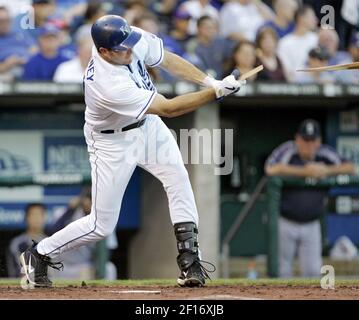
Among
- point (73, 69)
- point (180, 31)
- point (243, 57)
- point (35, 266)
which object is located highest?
point (180, 31)

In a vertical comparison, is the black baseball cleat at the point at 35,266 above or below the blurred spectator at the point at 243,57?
below

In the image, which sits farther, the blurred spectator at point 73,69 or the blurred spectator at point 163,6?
the blurred spectator at point 163,6

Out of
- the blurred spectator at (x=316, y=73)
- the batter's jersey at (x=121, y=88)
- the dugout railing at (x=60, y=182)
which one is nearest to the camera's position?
the batter's jersey at (x=121, y=88)

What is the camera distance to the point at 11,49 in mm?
10758

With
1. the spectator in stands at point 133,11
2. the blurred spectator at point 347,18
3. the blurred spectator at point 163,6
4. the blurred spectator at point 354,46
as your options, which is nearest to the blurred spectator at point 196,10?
the blurred spectator at point 163,6

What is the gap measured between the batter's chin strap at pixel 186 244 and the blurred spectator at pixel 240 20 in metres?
4.97

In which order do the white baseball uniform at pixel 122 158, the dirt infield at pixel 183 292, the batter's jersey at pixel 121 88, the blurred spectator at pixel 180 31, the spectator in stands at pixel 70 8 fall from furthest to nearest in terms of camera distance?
the blurred spectator at pixel 180 31 < the spectator in stands at pixel 70 8 < the white baseball uniform at pixel 122 158 < the batter's jersey at pixel 121 88 < the dirt infield at pixel 183 292

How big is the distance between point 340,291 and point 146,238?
553 centimetres

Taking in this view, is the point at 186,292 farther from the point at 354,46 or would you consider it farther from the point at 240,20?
the point at 354,46

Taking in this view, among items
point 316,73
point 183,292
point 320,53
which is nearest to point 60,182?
point 316,73

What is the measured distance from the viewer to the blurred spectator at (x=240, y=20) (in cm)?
1155

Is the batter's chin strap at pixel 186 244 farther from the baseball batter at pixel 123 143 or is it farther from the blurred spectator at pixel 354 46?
the blurred spectator at pixel 354 46

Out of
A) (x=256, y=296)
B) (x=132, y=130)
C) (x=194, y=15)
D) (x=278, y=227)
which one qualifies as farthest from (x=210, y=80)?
(x=194, y=15)

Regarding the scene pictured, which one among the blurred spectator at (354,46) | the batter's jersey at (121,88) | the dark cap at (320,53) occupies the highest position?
the blurred spectator at (354,46)
